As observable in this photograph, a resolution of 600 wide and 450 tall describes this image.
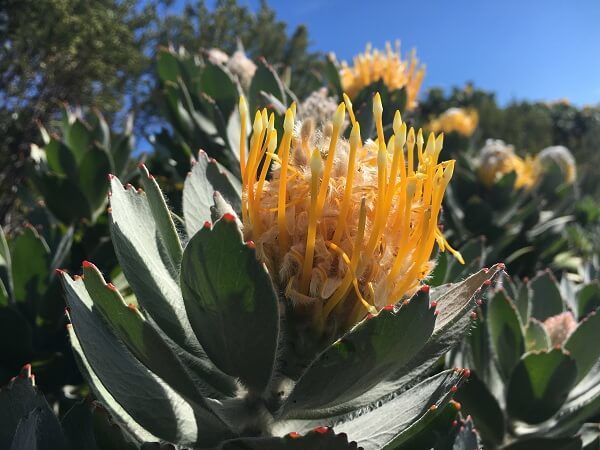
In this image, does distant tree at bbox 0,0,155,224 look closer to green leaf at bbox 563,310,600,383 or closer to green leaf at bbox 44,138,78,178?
green leaf at bbox 44,138,78,178

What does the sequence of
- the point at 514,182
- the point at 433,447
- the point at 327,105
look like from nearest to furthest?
the point at 433,447, the point at 327,105, the point at 514,182

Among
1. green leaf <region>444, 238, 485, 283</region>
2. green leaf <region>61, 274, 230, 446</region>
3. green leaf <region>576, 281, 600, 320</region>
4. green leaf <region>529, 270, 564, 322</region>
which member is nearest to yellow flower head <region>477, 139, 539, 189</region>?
green leaf <region>576, 281, 600, 320</region>

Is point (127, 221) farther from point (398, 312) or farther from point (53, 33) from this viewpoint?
point (53, 33)

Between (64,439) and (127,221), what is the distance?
0.40 metres

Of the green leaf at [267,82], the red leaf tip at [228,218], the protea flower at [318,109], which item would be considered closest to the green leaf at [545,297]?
the protea flower at [318,109]

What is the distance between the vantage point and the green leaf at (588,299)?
223 cm

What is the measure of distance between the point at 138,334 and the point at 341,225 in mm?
361

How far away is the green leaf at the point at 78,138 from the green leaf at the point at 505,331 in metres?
1.89

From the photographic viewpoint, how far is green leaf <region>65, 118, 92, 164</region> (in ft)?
8.31

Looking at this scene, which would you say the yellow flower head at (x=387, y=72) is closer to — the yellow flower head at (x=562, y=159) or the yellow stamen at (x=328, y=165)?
the yellow stamen at (x=328, y=165)

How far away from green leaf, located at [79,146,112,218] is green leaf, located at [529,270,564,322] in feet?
5.96

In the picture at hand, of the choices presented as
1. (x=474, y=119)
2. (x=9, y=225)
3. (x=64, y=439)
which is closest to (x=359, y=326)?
(x=64, y=439)

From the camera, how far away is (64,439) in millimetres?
971

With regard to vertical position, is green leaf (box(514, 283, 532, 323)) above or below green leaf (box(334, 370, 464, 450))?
above
